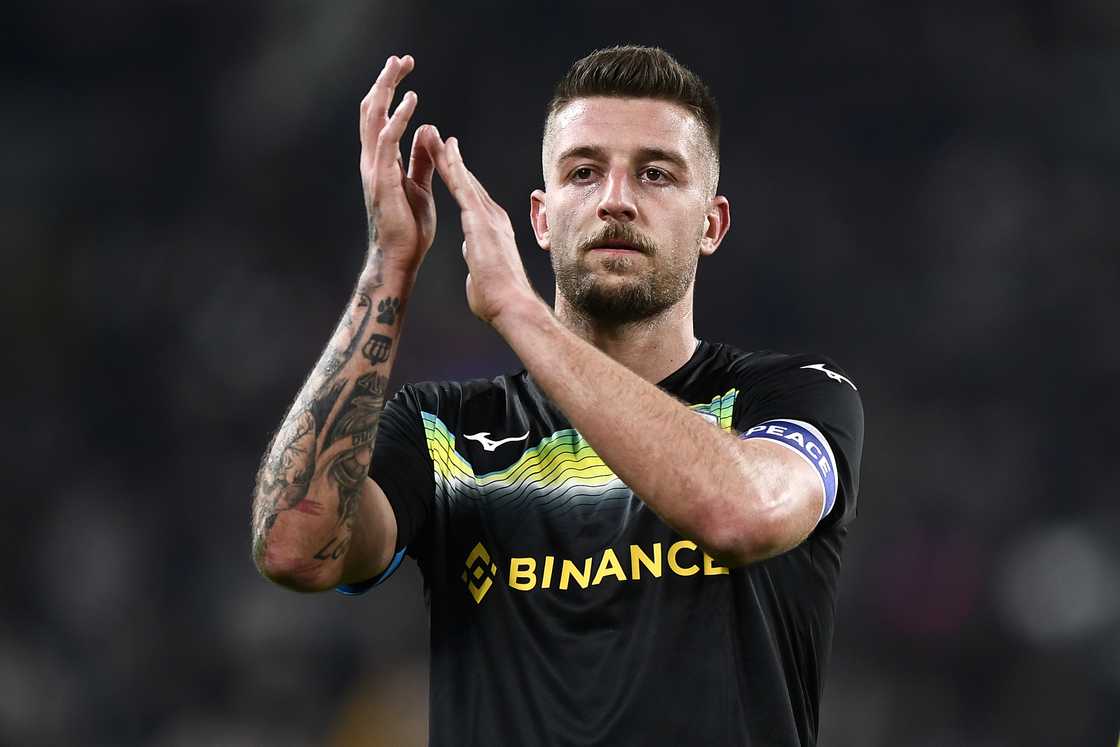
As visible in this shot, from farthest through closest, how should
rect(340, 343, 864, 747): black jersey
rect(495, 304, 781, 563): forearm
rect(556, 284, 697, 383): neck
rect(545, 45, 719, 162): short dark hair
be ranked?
rect(545, 45, 719, 162): short dark hair → rect(556, 284, 697, 383): neck → rect(340, 343, 864, 747): black jersey → rect(495, 304, 781, 563): forearm

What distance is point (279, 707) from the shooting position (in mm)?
6109

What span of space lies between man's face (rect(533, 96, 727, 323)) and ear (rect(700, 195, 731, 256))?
0.09 m

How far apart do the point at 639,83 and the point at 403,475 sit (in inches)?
45.6

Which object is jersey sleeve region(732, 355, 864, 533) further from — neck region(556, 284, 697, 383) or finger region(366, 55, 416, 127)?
finger region(366, 55, 416, 127)

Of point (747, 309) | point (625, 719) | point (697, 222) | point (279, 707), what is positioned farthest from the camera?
point (747, 309)

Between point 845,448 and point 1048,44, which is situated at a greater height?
point 1048,44

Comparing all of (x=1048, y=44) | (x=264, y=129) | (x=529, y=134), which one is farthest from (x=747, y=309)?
(x=264, y=129)

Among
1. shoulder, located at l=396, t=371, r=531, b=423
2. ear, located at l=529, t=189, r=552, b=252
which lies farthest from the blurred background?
shoulder, located at l=396, t=371, r=531, b=423

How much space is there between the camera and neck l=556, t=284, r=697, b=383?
306 centimetres

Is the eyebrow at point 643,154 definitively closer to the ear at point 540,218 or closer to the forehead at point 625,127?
the forehead at point 625,127

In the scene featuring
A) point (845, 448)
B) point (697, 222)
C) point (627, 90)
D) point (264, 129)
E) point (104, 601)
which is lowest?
point (104, 601)

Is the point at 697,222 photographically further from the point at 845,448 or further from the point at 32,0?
the point at 32,0

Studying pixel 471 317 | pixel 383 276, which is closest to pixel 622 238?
pixel 383 276

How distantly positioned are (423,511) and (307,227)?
436cm
